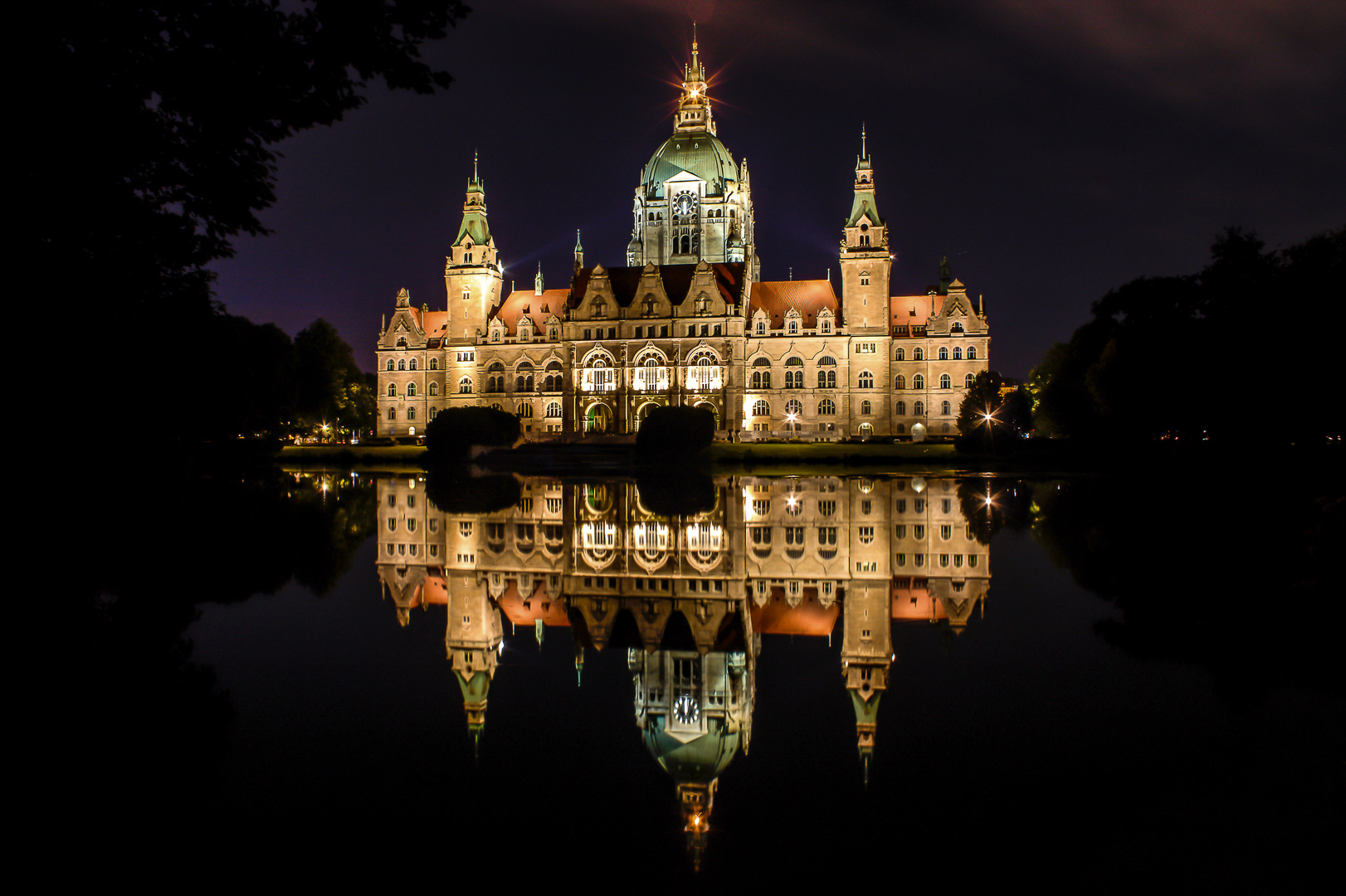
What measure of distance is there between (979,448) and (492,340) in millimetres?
53299

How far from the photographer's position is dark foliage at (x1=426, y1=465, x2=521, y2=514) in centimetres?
2291

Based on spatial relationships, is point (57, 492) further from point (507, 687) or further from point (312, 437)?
point (312, 437)

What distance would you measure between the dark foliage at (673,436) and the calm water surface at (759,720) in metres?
36.2

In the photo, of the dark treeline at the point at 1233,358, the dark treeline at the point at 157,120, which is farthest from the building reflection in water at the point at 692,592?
the dark treeline at the point at 1233,358

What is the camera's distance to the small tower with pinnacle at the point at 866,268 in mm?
78812

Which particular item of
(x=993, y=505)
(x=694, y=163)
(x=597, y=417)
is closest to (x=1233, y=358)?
(x=993, y=505)

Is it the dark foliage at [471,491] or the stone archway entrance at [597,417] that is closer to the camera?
the dark foliage at [471,491]

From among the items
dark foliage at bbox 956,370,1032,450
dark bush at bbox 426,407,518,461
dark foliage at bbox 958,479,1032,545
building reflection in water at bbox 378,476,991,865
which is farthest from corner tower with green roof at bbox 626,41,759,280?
building reflection in water at bbox 378,476,991,865

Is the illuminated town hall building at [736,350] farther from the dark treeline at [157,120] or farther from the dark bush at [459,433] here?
the dark treeline at [157,120]

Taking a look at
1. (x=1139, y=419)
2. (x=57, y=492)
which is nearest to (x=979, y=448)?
(x=1139, y=419)

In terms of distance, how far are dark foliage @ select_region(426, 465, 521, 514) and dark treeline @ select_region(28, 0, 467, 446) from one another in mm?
10698

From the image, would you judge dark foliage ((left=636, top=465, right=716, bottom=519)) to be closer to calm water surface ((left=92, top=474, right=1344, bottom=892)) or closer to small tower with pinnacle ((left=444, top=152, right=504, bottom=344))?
calm water surface ((left=92, top=474, right=1344, bottom=892))

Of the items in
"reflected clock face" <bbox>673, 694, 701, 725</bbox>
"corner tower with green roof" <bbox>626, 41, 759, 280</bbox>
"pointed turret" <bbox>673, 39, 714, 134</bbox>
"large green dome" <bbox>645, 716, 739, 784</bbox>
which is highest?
"pointed turret" <bbox>673, 39, 714, 134</bbox>

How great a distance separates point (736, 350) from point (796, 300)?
32.4 ft
